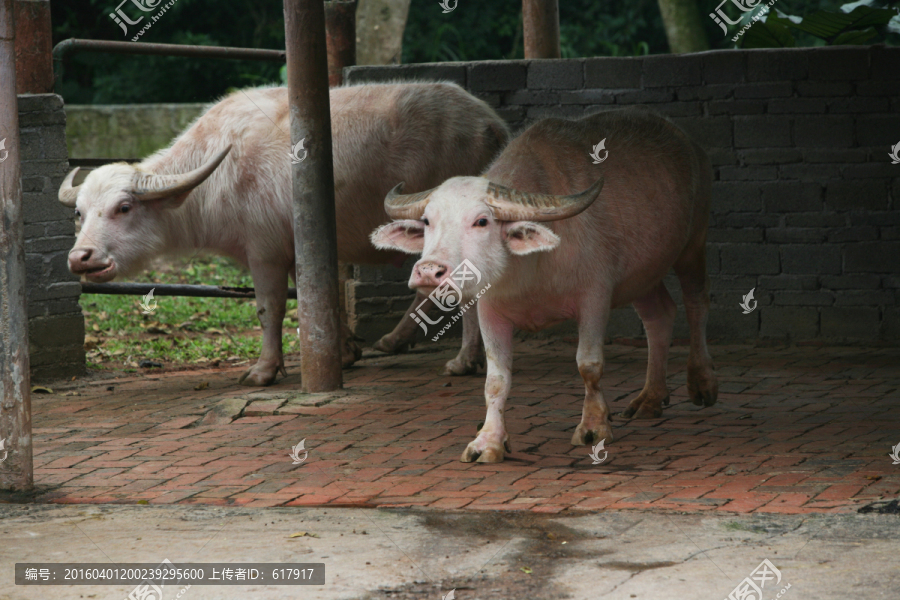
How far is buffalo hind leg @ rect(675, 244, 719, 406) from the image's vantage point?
22.4 feet

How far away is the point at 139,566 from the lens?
4.02m

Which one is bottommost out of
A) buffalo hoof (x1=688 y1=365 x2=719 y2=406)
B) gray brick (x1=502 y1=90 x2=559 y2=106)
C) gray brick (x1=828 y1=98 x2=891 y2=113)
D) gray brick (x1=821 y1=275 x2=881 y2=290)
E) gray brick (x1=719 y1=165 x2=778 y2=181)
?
buffalo hoof (x1=688 y1=365 x2=719 y2=406)

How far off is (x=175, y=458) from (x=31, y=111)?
3.44 meters

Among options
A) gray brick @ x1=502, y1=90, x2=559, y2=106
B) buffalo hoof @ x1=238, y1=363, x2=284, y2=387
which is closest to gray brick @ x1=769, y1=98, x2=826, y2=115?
gray brick @ x1=502, y1=90, x2=559, y2=106

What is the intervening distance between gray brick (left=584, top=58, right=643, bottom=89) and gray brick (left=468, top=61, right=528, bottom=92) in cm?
52

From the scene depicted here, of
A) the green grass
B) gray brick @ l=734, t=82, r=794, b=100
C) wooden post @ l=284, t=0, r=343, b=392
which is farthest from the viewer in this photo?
the green grass

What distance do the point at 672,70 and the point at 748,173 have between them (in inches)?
39.1

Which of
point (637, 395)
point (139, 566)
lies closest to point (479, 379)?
point (637, 395)

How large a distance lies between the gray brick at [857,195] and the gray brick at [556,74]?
2.10 m

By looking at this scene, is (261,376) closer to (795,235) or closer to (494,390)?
(494,390)

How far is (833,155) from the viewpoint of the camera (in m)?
8.66

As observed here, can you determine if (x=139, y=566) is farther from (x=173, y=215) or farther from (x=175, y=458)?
(x=173, y=215)

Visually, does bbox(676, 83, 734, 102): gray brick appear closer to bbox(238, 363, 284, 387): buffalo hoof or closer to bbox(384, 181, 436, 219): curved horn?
bbox(238, 363, 284, 387): buffalo hoof

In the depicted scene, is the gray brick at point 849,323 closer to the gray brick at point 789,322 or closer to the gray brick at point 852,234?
the gray brick at point 789,322
